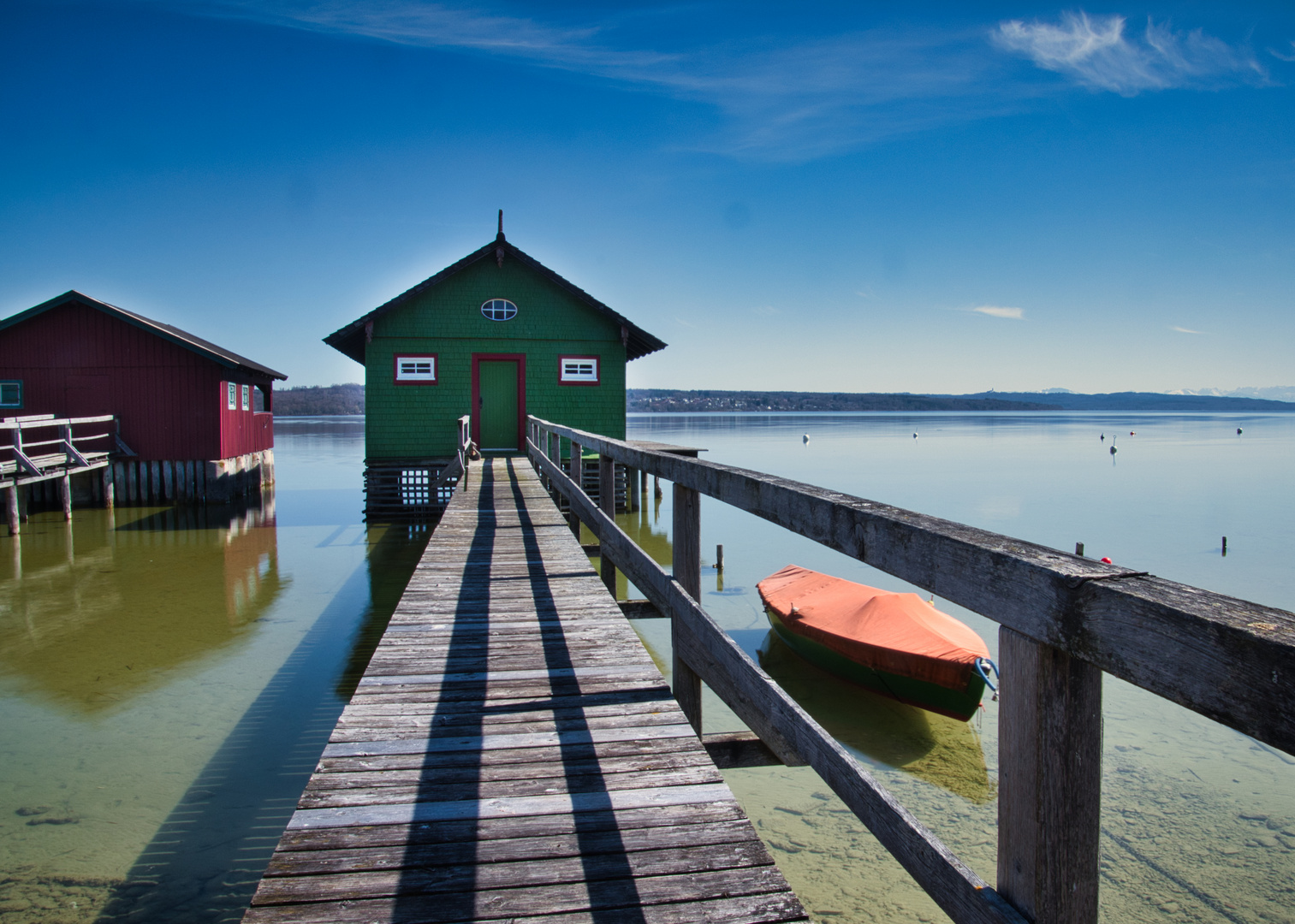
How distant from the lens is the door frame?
65.5 feet

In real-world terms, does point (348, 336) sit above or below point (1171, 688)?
above

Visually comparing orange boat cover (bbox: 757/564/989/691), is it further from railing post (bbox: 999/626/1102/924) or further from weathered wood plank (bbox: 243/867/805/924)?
railing post (bbox: 999/626/1102/924)

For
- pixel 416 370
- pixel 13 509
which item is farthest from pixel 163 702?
pixel 416 370

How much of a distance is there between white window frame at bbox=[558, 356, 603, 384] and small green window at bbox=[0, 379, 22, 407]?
14.5 metres

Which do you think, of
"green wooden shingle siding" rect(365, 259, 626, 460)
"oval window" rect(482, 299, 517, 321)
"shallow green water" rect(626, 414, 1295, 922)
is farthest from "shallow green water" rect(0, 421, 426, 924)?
"oval window" rect(482, 299, 517, 321)

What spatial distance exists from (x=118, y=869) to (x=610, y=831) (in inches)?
166

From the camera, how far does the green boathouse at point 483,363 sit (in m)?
19.6

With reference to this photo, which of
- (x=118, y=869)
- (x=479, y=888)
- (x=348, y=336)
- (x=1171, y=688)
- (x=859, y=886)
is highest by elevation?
(x=348, y=336)

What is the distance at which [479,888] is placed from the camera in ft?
6.93

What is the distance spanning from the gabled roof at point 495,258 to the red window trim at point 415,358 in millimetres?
1053

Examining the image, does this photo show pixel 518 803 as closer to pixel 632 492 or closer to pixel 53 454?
pixel 632 492

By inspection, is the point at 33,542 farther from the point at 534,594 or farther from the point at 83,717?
the point at 534,594

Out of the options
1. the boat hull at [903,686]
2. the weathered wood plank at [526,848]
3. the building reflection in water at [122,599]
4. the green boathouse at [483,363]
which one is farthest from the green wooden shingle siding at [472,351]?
the weathered wood plank at [526,848]

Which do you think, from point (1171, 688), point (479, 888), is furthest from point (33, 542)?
point (1171, 688)
